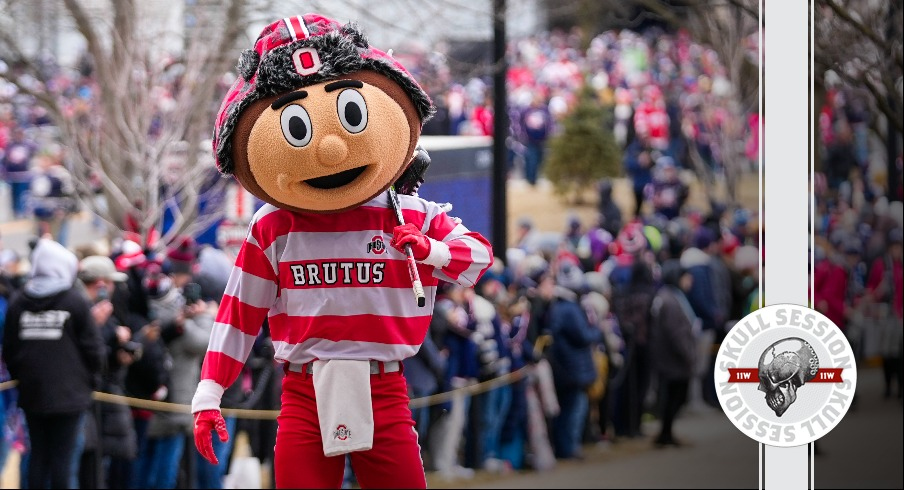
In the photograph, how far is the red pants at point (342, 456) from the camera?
406 cm

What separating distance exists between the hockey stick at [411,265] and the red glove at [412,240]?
0.06 ft

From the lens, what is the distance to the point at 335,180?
3.95 meters

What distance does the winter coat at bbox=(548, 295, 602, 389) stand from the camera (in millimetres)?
8430

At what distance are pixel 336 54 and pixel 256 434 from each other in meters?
3.72

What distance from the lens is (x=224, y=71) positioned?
9305mm

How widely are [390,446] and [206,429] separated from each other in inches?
20.9

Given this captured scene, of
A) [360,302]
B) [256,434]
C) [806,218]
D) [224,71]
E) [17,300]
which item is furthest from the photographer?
[224,71]

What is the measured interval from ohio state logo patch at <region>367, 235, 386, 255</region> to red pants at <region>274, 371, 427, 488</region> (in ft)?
1.19

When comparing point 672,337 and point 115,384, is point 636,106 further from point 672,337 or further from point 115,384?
point 115,384

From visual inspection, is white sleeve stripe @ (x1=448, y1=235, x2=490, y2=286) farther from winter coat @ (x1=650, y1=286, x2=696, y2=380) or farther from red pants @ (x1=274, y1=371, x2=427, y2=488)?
winter coat @ (x1=650, y1=286, x2=696, y2=380)

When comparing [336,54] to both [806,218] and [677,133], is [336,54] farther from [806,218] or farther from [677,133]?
[677,133]

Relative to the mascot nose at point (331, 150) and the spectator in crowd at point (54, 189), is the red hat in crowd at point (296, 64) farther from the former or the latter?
the spectator in crowd at point (54, 189)

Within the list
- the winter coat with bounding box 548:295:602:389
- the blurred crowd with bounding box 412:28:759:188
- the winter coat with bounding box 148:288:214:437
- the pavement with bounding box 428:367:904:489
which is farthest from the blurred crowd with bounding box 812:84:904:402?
the winter coat with bounding box 148:288:214:437

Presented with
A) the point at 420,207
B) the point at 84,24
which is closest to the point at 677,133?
the point at 84,24
